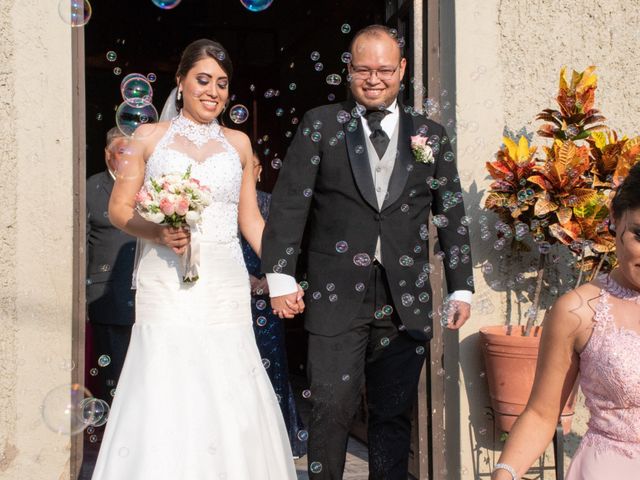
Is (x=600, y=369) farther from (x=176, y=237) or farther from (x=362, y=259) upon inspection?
(x=176, y=237)

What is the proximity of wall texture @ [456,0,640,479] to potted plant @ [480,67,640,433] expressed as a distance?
29cm

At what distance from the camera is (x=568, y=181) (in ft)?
14.0

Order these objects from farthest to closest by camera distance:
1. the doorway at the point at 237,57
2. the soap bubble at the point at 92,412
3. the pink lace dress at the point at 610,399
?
the doorway at the point at 237,57 → the soap bubble at the point at 92,412 → the pink lace dress at the point at 610,399

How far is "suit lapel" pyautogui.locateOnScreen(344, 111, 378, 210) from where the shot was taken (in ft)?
12.0

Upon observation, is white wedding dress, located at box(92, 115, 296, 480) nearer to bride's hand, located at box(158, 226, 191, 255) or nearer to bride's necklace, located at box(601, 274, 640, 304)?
bride's hand, located at box(158, 226, 191, 255)

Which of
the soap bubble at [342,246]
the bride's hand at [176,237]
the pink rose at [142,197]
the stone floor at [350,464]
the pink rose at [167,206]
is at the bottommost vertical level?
the stone floor at [350,464]

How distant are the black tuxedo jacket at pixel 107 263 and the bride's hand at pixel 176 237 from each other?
174cm

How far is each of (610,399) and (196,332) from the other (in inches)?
77.9

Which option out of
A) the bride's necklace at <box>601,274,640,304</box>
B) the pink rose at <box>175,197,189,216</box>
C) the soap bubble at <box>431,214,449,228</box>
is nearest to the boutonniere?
the soap bubble at <box>431,214,449,228</box>

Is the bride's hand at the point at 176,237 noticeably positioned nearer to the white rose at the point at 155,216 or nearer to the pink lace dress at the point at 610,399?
the white rose at the point at 155,216

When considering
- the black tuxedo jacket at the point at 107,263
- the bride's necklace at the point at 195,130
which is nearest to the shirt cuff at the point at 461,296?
the bride's necklace at the point at 195,130

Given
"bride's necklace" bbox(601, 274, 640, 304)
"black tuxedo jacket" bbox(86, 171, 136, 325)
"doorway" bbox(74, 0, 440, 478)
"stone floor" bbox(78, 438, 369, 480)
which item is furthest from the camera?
"doorway" bbox(74, 0, 440, 478)

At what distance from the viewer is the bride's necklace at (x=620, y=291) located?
2154mm

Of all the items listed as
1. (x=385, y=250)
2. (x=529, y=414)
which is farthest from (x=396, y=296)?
(x=529, y=414)
